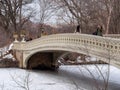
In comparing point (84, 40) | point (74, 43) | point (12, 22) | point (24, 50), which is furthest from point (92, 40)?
point (12, 22)

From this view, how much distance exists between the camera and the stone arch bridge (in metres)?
14.4

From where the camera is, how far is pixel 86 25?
32000 millimetres

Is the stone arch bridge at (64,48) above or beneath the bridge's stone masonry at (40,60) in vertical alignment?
above

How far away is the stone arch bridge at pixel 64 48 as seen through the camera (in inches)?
567

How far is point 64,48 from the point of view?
67.3 feet

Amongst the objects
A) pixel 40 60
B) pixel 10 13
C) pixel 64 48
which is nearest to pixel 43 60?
pixel 40 60

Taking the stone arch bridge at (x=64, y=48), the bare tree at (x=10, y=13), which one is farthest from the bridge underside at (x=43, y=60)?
the bare tree at (x=10, y=13)

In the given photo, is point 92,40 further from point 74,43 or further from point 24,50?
point 24,50

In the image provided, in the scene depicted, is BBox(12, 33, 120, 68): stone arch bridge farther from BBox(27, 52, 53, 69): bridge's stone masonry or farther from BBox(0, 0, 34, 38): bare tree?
BBox(0, 0, 34, 38): bare tree

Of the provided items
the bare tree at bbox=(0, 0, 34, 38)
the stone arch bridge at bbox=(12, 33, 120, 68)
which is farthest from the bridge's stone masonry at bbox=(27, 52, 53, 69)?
the bare tree at bbox=(0, 0, 34, 38)

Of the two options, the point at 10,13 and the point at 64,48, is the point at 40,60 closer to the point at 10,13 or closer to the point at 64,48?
the point at 64,48

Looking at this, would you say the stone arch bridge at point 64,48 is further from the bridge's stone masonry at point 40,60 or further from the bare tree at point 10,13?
the bare tree at point 10,13

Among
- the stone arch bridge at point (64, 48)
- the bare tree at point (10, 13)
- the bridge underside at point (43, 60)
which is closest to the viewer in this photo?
the stone arch bridge at point (64, 48)

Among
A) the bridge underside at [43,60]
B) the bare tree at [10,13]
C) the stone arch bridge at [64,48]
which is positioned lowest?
the bridge underside at [43,60]
